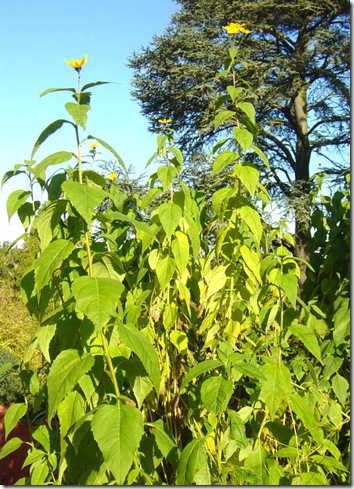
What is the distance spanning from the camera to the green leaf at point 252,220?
3.86ft

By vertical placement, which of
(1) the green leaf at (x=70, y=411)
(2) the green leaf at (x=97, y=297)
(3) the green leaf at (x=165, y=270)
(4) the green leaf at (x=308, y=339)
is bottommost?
(1) the green leaf at (x=70, y=411)

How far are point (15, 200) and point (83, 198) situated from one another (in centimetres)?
41

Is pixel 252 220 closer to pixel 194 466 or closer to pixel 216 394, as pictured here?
pixel 216 394

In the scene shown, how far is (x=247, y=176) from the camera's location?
1.14 metres

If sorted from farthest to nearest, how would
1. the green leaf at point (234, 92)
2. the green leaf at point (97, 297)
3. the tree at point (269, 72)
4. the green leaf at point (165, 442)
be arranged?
the tree at point (269, 72) < the green leaf at point (234, 92) < the green leaf at point (165, 442) < the green leaf at point (97, 297)

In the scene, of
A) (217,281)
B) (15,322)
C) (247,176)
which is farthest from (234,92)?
(15,322)

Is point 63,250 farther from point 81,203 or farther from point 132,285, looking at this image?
point 132,285

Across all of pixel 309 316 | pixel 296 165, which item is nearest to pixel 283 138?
pixel 296 165

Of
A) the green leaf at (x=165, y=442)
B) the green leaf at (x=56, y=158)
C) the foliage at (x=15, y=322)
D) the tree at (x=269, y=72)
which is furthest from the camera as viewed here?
the tree at (x=269, y=72)

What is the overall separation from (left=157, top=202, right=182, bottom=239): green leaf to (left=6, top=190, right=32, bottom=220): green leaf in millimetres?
288

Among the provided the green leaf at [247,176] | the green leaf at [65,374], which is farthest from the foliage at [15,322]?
the green leaf at [65,374]

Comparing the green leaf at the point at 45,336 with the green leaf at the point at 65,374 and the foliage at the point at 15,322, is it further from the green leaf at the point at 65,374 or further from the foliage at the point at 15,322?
the foliage at the point at 15,322

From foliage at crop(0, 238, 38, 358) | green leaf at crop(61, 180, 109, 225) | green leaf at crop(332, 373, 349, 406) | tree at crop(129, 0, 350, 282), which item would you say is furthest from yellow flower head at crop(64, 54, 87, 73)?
tree at crop(129, 0, 350, 282)

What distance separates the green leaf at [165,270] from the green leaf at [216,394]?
269 mm
